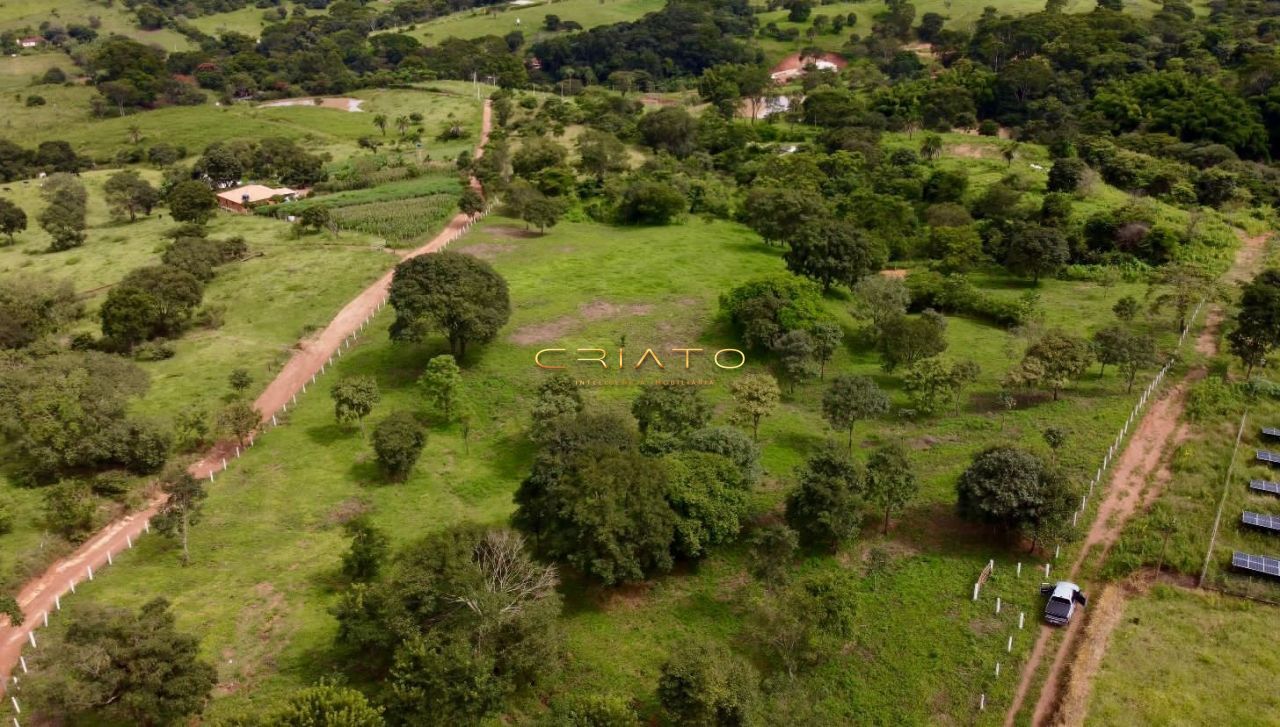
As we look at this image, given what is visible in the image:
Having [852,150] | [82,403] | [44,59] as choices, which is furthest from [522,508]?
[44,59]

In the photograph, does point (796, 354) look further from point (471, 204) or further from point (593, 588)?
point (471, 204)

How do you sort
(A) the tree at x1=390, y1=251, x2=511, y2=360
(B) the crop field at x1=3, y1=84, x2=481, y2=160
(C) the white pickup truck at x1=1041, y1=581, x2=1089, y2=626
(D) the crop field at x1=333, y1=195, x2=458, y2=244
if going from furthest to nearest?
1. (B) the crop field at x1=3, y1=84, x2=481, y2=160
2. (D) the crop field at x1=333, y1=195, x2=458, y2=244
3. (A) the tree at x1=390, y1=251, x2=511, y2=360
4. (C) the white pickup truck at x1=1041, y1=581, x2=1089, y2=626

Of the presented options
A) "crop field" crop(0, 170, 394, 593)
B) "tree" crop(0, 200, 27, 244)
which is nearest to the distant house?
"crop field" crop(0, 170, 394, 593)

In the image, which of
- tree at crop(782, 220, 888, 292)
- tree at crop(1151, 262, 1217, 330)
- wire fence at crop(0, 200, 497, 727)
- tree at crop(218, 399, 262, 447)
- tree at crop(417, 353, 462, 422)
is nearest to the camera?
wire fence at crop(0, 200, 497, 727)

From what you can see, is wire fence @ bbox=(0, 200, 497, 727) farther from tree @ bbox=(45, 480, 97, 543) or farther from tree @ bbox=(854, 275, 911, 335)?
tree @ bbox=(854, 275, 911, 335)

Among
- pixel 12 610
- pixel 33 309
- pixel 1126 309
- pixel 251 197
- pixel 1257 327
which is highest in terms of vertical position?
pixel 1257 327

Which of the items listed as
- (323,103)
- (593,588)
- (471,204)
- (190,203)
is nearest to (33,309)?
(190,203)
